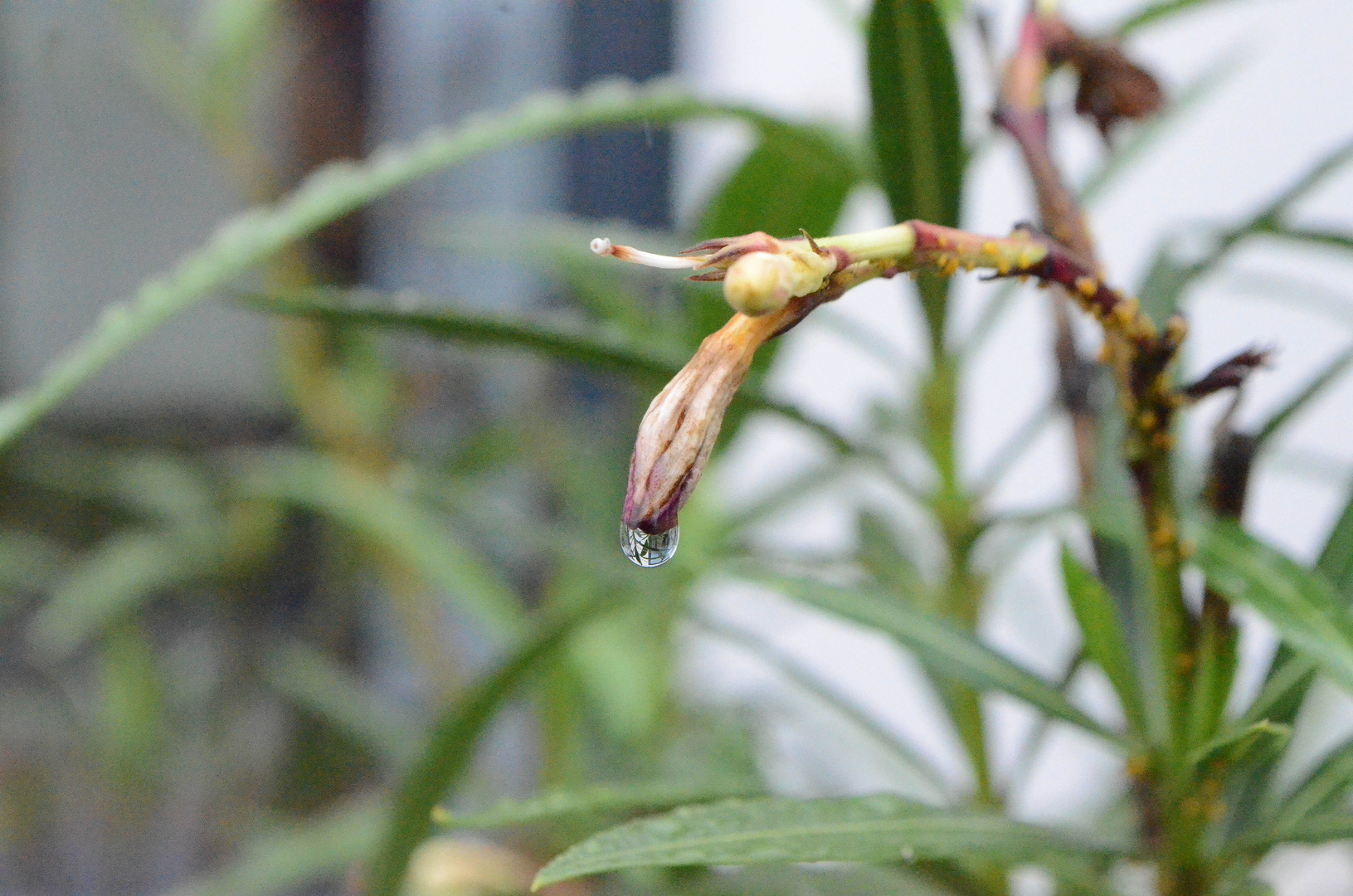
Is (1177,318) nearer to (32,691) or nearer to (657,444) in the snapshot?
(657,444)

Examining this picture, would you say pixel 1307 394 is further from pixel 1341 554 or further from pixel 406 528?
pixel 406 528

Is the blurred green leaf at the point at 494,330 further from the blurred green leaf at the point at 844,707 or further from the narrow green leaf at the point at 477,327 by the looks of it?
the blurred green leaf at the point at 844,707

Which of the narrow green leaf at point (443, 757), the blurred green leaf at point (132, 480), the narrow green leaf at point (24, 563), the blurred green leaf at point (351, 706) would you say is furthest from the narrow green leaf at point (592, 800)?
the narrow green leaf at point (24, 563)

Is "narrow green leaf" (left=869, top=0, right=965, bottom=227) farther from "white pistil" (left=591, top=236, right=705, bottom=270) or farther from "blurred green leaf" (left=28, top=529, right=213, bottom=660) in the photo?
"blurred green leaf" (left=28, top=529, right=213, bottom=660)

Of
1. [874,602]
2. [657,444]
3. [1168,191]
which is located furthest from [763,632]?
[657,444]

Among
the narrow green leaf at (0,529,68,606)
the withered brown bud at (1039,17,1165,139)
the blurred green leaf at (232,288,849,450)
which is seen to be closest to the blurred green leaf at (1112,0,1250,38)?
the withered brown bud at (1039,17,1165,139)
